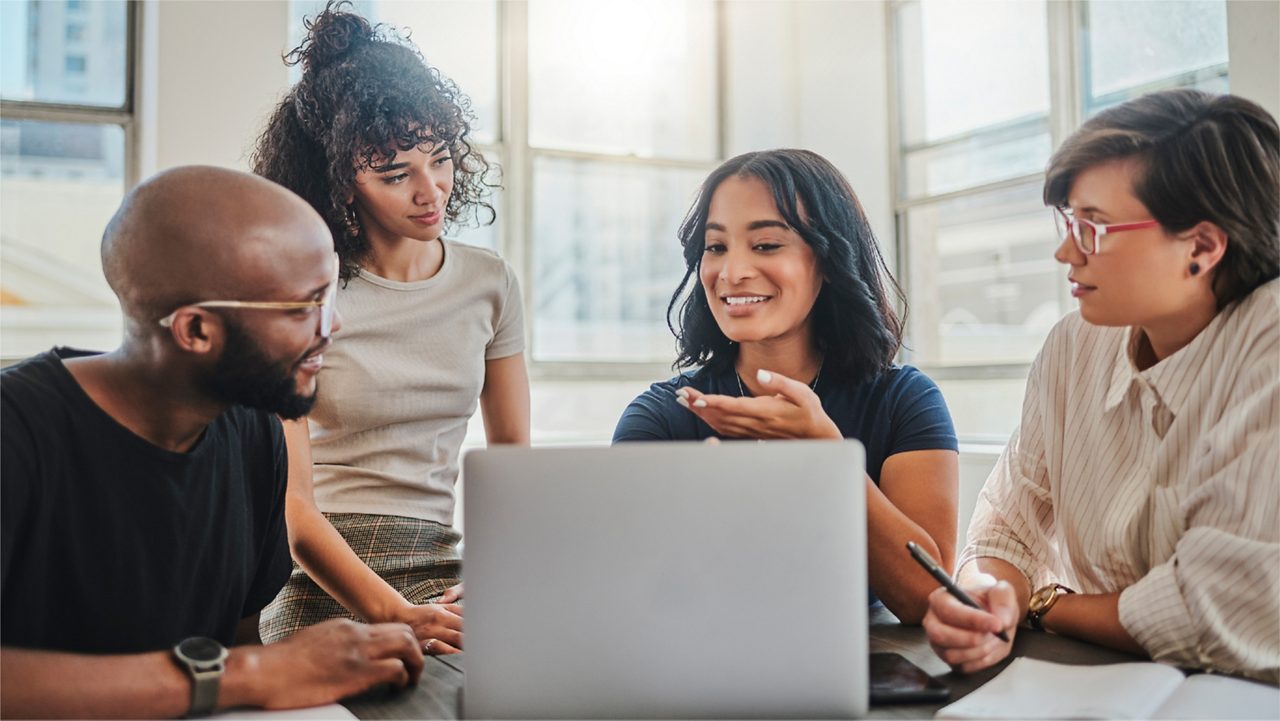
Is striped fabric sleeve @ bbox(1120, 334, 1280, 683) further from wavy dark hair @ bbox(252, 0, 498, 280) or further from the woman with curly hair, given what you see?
wavy dark hair @ bbox(252, 0, 498, 280)

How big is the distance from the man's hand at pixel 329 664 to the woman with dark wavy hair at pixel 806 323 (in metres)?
0.61

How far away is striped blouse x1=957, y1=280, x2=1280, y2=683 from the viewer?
1.06 metres

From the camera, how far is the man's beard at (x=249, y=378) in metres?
1.10

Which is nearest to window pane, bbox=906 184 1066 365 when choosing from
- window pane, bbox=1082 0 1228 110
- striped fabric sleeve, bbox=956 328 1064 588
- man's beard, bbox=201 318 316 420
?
window pane, bbox=1082 0 1228 110

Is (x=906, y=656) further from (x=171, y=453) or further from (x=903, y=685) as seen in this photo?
(x=171, y=453)

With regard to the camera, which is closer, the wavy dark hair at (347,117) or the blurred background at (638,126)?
the wavy dark hair at (347,117)

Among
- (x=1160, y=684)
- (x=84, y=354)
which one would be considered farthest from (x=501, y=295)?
(x=1160, y=684)

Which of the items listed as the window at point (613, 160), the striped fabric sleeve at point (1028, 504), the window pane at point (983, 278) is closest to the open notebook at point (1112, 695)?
the striped fabric sleeve at point (1028, 504)

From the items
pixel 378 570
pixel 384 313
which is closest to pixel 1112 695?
pixel 378 570

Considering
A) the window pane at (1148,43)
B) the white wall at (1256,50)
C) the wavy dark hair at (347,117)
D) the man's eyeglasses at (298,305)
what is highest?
the window pane at (1148,43)

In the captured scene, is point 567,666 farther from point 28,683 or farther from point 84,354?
point 84,354

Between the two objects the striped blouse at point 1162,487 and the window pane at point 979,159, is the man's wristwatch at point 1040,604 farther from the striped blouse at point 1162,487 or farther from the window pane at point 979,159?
the window pane at point 979,159

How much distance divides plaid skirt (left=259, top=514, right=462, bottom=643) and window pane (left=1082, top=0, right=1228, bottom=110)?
3.27 m

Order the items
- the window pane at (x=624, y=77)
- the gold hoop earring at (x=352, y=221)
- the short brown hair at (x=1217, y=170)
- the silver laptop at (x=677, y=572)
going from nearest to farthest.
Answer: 1. the silver laptop at (x=677, y=572)
2. the short brown hair at (x=1217, y=170)
3. the gold hoop earring at (x=352, y=221)
4. the window pane at (x=624, y=77)
